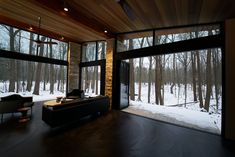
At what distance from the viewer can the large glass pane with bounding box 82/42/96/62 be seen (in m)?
8.02

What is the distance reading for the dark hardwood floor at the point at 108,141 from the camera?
2576 mm

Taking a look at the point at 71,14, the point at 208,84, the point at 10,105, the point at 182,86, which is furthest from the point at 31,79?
the point at 208,84

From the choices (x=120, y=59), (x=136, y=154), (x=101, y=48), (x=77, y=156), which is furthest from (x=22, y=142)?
(x=101, y=48)

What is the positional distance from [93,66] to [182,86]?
769cm

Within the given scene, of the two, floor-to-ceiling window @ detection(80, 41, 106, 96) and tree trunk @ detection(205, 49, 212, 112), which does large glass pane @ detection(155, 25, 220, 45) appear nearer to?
floor-to-ceiling window @ detection(80, 41, 106, 96)

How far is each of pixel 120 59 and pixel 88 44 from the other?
132 inches

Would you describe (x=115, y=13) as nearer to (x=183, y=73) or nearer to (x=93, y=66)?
(x=93, y=66)

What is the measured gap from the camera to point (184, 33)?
16.0 feet

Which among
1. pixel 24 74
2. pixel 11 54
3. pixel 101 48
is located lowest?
pixel 24 74

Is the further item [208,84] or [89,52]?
[89,52]

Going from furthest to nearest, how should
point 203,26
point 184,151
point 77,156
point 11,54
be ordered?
point 11,54 < point 203,26 < point 184,151 < point 77,156

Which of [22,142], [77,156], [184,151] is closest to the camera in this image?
[77,156]

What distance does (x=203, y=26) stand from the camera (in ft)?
14.6

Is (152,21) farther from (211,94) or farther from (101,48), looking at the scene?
(211,94)
